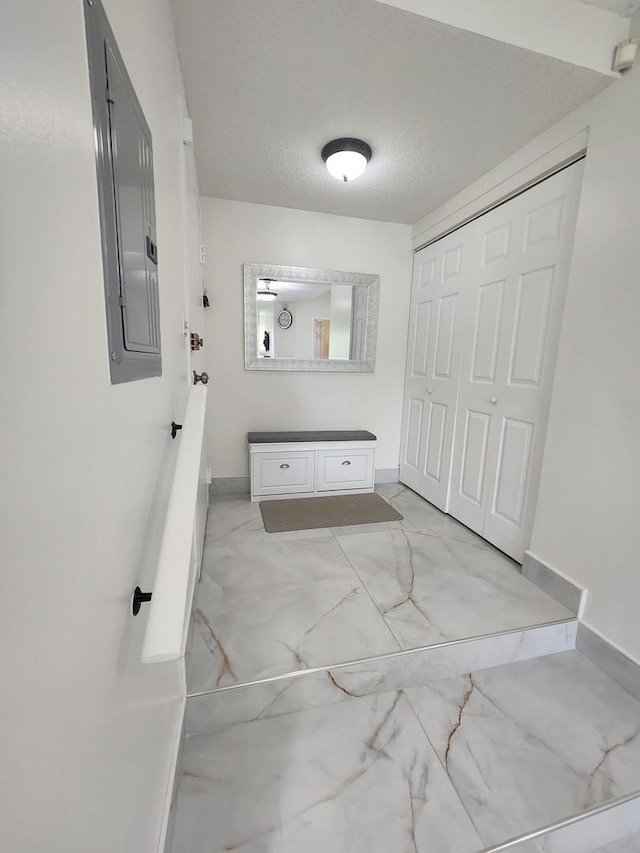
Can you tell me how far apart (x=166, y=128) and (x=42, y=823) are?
143 centimetres

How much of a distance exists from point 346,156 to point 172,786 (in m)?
2.59

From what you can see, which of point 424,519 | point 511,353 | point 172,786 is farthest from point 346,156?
point 172,786

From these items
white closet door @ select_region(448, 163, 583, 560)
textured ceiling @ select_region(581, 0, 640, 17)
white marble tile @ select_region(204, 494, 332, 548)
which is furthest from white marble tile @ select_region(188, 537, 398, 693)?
textured ceiling @ select_region(581, 0, 640, 17)

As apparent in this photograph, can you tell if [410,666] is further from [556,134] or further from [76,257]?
[556,134]

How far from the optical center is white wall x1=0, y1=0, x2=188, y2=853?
0.25m

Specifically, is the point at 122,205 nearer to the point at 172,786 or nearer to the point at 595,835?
the point at 172,786

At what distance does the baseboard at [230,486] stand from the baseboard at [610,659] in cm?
219

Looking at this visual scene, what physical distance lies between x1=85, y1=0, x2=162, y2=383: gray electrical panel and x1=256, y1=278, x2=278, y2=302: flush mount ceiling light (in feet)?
6.30

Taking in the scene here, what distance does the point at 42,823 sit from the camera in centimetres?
28

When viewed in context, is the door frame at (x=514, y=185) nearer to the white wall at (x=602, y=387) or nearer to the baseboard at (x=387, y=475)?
the white wall at (x=602, y=387)

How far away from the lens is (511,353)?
1915mm

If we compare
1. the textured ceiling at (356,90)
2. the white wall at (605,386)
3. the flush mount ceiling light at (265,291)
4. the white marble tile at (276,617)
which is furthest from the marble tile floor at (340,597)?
the textured ceiling at (356,90)

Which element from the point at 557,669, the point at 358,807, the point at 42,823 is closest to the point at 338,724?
the point at 358,807

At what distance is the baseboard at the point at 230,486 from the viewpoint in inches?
108
